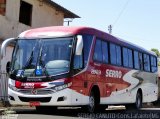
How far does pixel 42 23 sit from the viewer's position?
1065 inches

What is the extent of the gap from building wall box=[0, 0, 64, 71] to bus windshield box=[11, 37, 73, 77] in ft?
21.3

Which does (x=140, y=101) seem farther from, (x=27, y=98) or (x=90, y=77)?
(x=27, y=98)

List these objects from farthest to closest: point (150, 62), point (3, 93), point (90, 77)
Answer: point (150, 62)
point (3, 93)
point (90, 77)

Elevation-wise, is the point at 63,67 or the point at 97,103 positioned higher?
the point at 63,67

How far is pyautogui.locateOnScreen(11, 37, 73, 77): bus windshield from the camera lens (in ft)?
49.2

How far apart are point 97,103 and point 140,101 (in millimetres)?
6904

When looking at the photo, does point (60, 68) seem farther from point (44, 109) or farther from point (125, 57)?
point (125, 57)

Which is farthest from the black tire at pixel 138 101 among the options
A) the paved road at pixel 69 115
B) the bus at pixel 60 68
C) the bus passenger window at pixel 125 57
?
the bus at pixel 60 68

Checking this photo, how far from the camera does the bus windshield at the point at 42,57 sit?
1500 centimetres

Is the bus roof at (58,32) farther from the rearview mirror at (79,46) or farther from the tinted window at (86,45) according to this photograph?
the rearview mirror at (79,46)

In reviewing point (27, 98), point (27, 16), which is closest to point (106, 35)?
point (27, 98)

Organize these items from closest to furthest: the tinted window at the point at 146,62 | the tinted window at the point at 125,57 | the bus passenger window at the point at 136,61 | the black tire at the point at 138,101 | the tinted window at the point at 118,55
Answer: the tinted window at the point at 118,55 → the tinted window at the point at 125,57 → the bus passenger window at the point at 136,61 → the black tire at the point at 138,101 → the tinted window at the point at 146,62

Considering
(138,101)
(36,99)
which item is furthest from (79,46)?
(138,101)

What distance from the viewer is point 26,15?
84.5 ft
